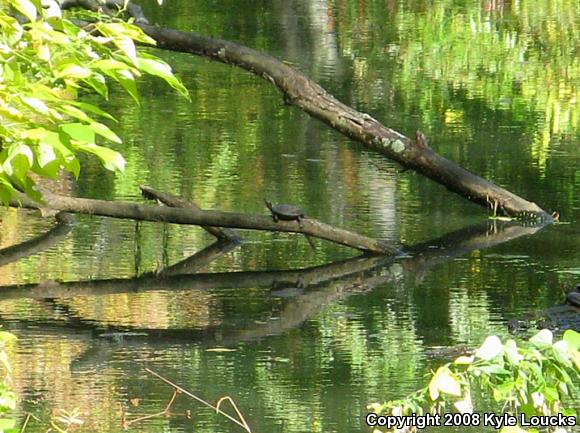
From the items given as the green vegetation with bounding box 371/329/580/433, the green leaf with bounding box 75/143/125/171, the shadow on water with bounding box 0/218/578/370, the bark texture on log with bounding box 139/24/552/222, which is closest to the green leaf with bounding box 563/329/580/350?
the green vegetation with bounding box 371/329/580/433

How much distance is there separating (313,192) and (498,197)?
1.34 metres

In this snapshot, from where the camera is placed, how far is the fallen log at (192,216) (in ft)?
28.9

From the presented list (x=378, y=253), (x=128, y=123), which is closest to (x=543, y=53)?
(x=128, y=123)

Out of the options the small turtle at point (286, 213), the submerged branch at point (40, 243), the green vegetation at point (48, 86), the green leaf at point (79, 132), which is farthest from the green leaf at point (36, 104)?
the submerged branch at point (40, 243)

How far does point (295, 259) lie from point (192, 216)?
0.68 metres

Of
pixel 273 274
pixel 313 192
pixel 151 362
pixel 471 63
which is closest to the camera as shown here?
pixel 151 362

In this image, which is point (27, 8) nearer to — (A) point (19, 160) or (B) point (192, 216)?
(A) point (19, 160)

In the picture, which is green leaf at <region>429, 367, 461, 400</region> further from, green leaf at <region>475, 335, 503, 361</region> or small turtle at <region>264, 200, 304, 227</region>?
small turtle at <region>264, 200, 304, 227</region>

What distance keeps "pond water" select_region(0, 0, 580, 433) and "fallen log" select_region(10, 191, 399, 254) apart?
206 mm

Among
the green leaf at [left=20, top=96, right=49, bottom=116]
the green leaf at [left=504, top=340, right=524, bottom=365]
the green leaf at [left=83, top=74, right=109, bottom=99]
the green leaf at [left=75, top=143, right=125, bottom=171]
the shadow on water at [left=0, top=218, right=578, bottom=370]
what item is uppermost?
the green leaf at [left=83, top=74, right=109, bottom=99]

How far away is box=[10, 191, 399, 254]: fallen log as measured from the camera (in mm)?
8820

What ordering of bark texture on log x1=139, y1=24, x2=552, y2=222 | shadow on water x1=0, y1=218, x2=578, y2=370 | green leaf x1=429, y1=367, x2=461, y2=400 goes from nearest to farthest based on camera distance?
1. green leaf x1=429, y1=367, x2=461, y2=400
2. shadow on water x1=0, y1=218, x2=578, y2=370
3. bark texture on log x1=139, y1=24, x2=552, y2=222

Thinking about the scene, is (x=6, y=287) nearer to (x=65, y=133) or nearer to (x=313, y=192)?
(x=313, y=192)

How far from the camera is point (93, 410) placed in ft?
19.9
